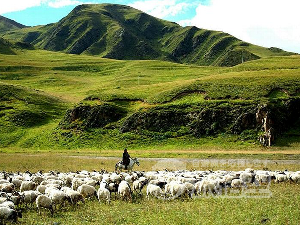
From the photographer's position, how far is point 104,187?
65.4 feet

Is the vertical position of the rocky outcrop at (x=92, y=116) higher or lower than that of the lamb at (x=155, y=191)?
higher

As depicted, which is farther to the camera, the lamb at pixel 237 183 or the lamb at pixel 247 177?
the lamb at pixel 247 177

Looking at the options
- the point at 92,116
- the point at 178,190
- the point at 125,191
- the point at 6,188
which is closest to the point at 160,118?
the point at 92,116

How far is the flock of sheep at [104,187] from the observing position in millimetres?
17344

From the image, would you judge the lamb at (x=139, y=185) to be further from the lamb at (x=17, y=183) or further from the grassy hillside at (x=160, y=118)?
the grassy hillside at (x=160, y=118)

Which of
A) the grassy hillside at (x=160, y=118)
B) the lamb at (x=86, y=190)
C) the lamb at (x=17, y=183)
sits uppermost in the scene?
the grassy hillside at (x=160, y=118)

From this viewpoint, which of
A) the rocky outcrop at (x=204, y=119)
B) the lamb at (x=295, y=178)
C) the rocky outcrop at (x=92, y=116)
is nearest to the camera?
the lamb at (x=295, y=178)

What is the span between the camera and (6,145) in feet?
200

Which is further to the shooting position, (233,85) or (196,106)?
(233,85)

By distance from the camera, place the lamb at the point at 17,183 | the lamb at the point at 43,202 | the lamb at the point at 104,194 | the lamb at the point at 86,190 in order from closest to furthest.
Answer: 1. the lamb at the point at 43,202
2. the lamb at the point at 104,194
3. the lamb at the point at 86,190
4. the lamb at the point at 17,183

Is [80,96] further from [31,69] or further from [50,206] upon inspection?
[50,206]

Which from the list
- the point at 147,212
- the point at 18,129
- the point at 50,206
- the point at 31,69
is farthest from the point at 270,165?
the point at 31,69

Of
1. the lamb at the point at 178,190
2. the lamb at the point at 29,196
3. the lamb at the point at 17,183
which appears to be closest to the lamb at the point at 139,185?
the lamb at the point at 178,190

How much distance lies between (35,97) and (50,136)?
107 ft
